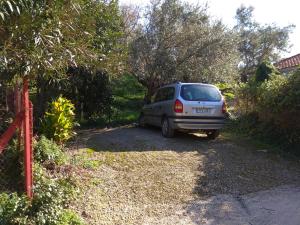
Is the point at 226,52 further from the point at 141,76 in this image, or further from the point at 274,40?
the point at 274,40

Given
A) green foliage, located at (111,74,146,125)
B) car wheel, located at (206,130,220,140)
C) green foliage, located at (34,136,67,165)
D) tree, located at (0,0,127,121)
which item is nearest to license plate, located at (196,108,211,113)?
car wheel, located at (206,130,220,140)

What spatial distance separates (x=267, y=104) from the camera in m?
11.2

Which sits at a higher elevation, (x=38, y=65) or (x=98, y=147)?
(x=38, y=65)

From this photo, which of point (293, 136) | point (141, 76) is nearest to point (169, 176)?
point (293, 136)

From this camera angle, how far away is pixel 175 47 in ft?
53.7

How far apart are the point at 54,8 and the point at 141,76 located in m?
12.0

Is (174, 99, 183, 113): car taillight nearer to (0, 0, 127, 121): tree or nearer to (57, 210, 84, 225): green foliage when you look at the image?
(0, 0, 127, 121): tree

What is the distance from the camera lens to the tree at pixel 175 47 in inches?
639

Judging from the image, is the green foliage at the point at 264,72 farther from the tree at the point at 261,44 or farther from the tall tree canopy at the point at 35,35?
the tree at the point at 261,44

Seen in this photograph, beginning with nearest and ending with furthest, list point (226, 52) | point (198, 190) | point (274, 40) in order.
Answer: point (198, 190), point (226, 52), point (274, 40)

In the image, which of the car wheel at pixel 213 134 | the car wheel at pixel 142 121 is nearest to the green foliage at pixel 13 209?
the car wheel at pixel 213 134

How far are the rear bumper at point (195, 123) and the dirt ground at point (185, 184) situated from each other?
0.47 meters

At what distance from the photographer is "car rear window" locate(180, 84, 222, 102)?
11469 millimetres

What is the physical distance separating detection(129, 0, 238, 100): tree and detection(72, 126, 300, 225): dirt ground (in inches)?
227
